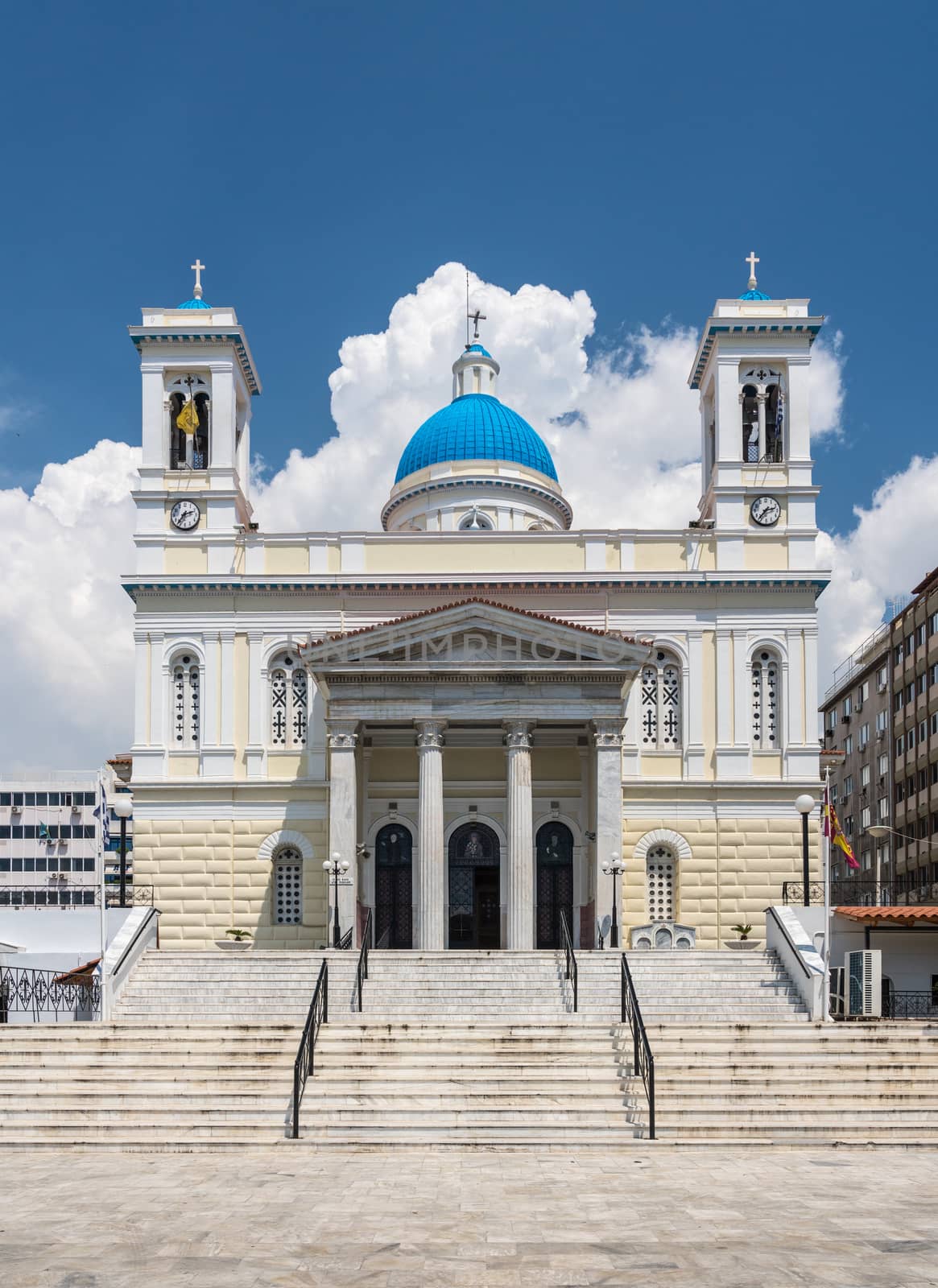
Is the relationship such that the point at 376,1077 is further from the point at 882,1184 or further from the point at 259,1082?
the point at 882,1184

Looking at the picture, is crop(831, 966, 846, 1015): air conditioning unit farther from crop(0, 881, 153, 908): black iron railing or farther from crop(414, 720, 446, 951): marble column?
crop(0, 881, 153, 908): black iron railing

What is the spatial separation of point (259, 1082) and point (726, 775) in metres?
19.6

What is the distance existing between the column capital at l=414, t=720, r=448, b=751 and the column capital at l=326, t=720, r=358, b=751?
1.58 metres

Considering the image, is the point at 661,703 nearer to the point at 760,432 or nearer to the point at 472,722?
the point at 472,722

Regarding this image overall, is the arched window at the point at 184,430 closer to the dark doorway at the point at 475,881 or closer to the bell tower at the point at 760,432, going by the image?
the dark doorway at the point at 475,881

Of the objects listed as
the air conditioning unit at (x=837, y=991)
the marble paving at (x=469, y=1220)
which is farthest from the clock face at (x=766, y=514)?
the marble paving at (x=469, y=1220)

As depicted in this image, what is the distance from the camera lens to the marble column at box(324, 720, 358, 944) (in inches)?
1407

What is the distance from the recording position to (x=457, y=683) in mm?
36219

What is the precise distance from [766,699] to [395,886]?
37.3 ft

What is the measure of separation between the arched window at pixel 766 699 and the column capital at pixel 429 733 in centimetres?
948

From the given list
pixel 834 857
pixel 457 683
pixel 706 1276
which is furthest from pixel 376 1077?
pixel 834 857

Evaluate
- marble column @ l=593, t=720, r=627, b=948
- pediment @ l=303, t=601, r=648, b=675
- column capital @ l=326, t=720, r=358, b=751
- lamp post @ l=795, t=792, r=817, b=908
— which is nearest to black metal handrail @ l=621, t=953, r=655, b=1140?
lamp post @ l=795, t=792, r=817, b=908

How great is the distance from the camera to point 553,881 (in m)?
39.8

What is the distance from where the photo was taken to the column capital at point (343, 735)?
36.1m
